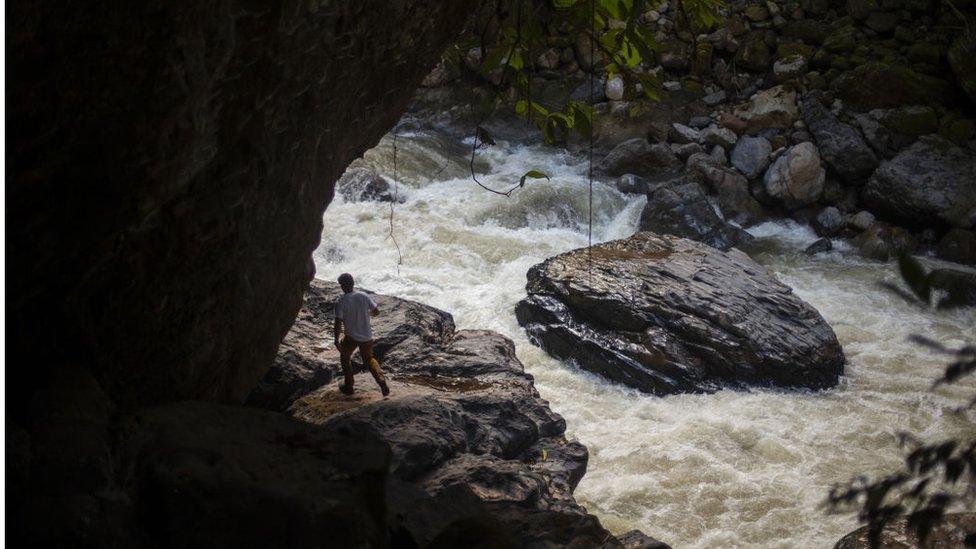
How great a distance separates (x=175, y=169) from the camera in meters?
2.79

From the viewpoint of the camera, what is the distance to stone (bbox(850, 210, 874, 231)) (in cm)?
1061

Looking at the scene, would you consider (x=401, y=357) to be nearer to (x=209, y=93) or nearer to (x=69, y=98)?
(x=209, y=93)

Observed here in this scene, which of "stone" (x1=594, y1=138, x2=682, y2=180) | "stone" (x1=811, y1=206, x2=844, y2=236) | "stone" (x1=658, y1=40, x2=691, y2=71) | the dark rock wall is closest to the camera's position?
the dark rock wall

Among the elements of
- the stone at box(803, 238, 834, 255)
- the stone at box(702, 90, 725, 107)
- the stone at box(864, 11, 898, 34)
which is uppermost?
the stone at box(864, 11, 898, 34)

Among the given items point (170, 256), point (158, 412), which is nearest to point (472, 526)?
point (158, 412)

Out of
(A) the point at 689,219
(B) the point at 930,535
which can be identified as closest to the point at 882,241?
(A) the point at 689,219

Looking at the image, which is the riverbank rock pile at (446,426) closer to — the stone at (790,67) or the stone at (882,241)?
the stone at (882,241)

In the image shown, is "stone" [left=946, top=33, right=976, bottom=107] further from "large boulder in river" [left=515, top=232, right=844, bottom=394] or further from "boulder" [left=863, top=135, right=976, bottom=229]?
"large boulder in river" [left=515, top=232, right=844, bottom=394]

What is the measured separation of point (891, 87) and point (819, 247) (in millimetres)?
3295

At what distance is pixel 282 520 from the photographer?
2441mm

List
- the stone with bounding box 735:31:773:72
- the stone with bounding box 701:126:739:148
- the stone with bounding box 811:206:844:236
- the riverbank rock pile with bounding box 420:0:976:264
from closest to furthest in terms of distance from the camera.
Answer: the riverbank rock pile with bounding box 420:0:976:264 → the stone with bounding box 811:206:844:236 → the stone with bounding box 701:126:739:148 → the stone with bounding box 735:31:773:72

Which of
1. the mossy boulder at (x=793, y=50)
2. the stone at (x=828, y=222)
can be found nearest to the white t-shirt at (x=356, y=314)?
the stone at (x=828, y=222)

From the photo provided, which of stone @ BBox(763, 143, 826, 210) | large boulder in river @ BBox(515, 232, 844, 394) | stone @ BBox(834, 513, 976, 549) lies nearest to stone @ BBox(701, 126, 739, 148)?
stone @ BBox(763, 143, 826, 210)

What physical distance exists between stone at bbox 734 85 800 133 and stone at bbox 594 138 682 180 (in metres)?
1.28
